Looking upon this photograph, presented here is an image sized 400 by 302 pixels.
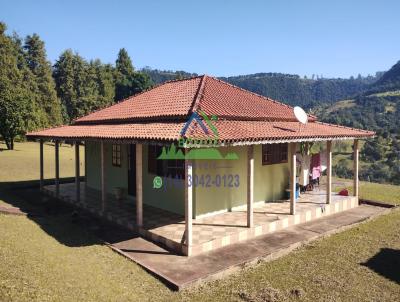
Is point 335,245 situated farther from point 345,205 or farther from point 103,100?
point 103,100

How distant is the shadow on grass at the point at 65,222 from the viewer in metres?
8.98

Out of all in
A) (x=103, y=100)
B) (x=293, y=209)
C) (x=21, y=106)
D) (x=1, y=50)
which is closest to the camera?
(x=293, y=209)

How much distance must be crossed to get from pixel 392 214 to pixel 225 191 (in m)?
6.38

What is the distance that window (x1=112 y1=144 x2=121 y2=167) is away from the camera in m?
13.3

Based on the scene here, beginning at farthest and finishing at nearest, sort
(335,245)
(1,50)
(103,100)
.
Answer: (103,100) < (1,50) < (335,245)

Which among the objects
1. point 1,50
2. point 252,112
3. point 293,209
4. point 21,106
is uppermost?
point 1,50

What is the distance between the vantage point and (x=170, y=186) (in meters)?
11.0

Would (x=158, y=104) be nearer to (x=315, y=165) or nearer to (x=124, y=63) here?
(x=315, y=165)

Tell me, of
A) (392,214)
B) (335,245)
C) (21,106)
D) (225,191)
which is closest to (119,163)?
(225,191)

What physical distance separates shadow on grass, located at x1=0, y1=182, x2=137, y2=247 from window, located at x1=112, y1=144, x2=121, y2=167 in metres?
2.35

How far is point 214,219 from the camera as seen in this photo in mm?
10203

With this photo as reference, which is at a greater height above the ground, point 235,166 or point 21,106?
point 21,106

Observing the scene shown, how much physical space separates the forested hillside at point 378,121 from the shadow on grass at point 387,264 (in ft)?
115

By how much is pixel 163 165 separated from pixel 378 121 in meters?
81.0
